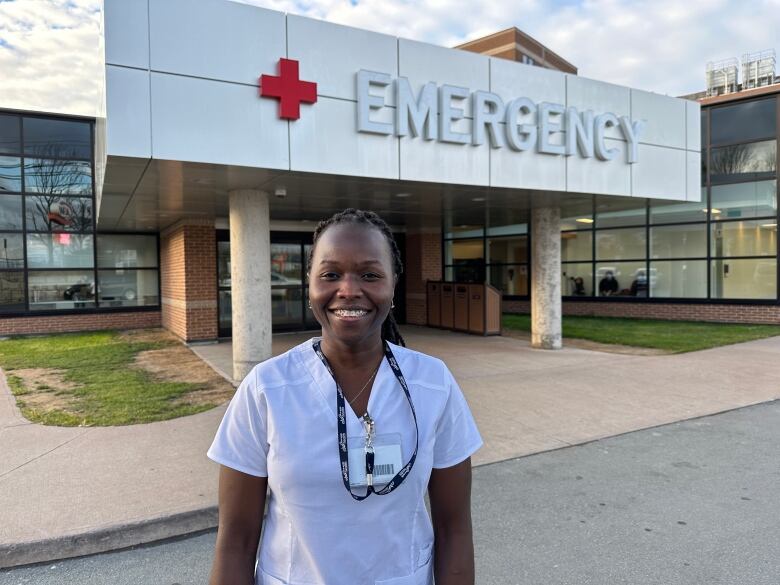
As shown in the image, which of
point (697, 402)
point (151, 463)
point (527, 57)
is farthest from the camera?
point (527, 57)

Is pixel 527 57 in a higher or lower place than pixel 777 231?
higher

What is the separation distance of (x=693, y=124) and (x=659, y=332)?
5.73 metres

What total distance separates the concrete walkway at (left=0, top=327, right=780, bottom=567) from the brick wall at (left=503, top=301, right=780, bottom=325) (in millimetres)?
6085

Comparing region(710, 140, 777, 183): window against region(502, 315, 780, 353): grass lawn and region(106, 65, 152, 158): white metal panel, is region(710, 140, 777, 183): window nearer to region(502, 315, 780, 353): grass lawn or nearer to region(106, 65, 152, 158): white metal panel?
region(502, 315, 780, 353): grass lawn

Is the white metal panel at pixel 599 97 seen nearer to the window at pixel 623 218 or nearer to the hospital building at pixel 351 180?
the hospital building at pixel 351 180

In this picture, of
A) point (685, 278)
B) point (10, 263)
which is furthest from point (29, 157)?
point (685, 278)

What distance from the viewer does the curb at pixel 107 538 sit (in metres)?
3.54

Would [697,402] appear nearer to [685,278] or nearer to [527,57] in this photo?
[685,278]

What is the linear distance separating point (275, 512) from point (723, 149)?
20.0 m

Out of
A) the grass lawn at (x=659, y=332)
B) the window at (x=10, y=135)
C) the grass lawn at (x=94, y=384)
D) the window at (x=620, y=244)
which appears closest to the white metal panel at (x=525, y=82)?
the grass lawn at (x=659, y=332)

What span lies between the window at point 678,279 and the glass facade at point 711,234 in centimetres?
Result: 3

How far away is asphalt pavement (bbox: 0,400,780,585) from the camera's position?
3318mm

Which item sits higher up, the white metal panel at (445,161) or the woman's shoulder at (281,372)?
the white metal panel at (445,161)

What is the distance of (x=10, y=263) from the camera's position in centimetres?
1559
